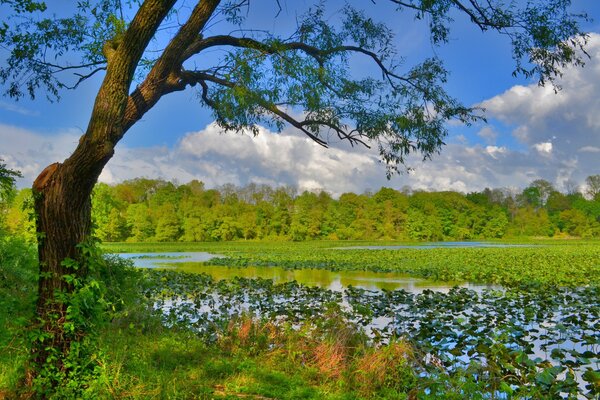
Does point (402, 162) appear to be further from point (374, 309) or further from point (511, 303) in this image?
point (511, 303)

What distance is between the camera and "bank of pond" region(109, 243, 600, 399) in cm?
564

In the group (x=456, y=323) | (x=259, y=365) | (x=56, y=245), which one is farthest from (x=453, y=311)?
(x=56, y=245)

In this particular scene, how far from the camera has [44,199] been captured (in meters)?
4.46

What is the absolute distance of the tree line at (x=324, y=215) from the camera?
55125 millimetres

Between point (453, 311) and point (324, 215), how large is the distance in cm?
5202

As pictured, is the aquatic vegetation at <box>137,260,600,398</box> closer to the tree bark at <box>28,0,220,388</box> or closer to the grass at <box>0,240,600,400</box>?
the grass at <box>0,240,600,400</box>

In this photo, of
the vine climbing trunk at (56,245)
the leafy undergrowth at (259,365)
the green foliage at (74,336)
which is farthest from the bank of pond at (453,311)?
the vine climbing trunk at (56,245)

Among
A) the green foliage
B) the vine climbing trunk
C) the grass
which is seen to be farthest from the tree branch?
the grass

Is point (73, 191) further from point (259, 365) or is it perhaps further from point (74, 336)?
point (259, 365)

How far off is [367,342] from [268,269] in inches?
553

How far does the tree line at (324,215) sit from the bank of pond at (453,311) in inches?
1410

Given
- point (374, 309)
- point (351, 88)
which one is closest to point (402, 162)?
point (351, 88)

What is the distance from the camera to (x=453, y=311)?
983cm

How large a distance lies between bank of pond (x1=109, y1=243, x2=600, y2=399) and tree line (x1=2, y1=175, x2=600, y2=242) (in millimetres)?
35825
